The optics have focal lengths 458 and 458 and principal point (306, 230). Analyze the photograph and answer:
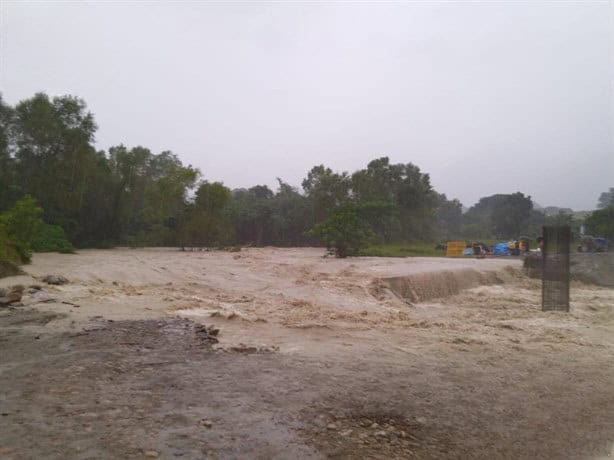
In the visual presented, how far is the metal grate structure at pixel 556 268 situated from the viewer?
1059 centimetres

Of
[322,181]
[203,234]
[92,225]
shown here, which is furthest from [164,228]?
[322,181]

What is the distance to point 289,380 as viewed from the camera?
506 centimetres

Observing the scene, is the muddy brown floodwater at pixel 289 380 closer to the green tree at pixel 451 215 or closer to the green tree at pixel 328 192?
the green tree at pixel 328 192

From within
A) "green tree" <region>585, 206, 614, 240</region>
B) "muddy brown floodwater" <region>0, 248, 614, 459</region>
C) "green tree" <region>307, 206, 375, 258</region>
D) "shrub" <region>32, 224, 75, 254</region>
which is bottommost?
"muddy brown floodwater" <region>0, 248, 614, 459</region>

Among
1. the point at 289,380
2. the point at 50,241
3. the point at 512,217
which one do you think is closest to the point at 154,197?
the point at 50,241

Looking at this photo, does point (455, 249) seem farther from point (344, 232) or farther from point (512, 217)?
point (512, 217)

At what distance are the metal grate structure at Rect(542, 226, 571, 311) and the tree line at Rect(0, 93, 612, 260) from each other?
41.7ft

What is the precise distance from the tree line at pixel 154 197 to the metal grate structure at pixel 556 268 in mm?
12716

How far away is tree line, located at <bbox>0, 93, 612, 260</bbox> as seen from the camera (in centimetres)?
2833

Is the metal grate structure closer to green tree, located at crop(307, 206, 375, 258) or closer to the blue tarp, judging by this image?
green tree, located at crop(307, 206, 375, 258)

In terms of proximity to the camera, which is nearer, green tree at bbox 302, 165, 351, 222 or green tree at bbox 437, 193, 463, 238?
green tree at bbox 302, 165, 351, 222

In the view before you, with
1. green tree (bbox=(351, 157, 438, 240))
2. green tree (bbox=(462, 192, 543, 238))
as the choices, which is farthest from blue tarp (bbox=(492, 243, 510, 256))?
green tree (bbox=(462, 192, 543, 238))

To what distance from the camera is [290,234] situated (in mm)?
46031

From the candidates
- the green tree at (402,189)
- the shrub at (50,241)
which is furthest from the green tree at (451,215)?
A: the shrub at (50,241)
